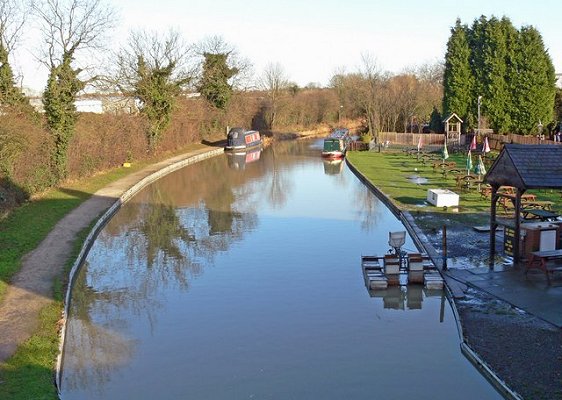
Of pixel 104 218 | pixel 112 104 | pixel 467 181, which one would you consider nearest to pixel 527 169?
pixel 467 181

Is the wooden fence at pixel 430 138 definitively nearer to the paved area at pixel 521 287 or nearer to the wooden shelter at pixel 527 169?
the wooden shelter at pixel 527 169

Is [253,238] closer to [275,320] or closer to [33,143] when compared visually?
[275,320]

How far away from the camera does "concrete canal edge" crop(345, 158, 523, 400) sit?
8.52 m

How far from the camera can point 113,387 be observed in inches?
360

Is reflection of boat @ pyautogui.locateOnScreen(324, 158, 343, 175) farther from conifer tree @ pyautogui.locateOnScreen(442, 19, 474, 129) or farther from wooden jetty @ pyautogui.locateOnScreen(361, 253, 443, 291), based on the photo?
wooden jetty @ pyautogui.locateOnScreen(361, 253, 443, 291)

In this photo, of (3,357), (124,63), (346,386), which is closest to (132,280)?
(3,357)

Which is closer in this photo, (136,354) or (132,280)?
(136,354)

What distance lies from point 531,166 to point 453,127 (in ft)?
122

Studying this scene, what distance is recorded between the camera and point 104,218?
21375mm

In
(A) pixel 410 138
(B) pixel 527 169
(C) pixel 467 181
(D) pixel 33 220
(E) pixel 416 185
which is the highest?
(A) pixel 410 138

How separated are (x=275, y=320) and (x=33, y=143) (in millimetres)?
16834

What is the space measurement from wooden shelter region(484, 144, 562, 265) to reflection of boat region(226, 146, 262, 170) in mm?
27497

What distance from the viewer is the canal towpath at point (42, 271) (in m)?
10.5

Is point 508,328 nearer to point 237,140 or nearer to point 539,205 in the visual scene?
point 539,205
